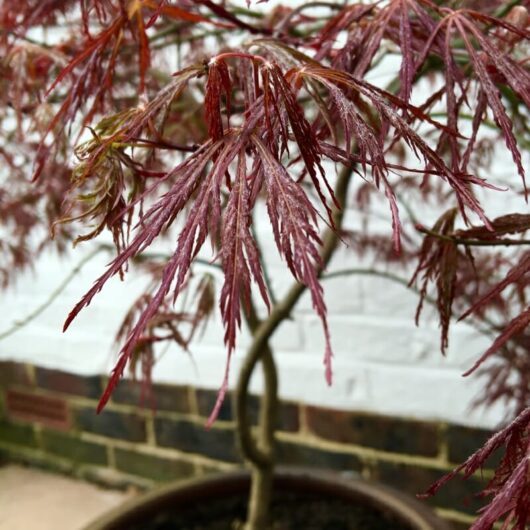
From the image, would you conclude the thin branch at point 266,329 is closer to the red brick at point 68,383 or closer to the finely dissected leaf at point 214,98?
the finely dissected leaf at point 214,98

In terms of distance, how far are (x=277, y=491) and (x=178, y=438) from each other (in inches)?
19.9

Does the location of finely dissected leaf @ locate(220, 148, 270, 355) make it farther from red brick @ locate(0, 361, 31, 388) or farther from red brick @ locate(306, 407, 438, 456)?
red brick @ locate(0, 361, 31, 388)

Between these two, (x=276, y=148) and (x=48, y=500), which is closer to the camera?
(x=276, y=148)

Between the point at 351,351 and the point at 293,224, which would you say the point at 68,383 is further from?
the point at 293,224

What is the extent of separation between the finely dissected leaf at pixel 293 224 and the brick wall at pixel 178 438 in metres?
1.00

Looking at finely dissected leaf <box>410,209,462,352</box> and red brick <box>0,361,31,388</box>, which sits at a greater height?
finely dissected leaf <box>410,209,462,352</box>

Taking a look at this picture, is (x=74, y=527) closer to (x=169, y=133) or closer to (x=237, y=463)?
(x=237, y=463)

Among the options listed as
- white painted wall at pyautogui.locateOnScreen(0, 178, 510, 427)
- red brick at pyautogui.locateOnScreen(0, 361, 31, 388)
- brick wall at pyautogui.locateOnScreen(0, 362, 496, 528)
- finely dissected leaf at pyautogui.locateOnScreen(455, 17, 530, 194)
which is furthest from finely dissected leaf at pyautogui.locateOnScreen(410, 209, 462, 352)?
red brick at pyautogui.locateOnScreen(0, 361, 31, 388)

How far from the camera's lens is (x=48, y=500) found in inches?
63.3

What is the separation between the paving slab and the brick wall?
3 cm

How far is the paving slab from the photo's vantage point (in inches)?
59.5

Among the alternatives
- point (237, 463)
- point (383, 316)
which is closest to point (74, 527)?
point (237, 463)

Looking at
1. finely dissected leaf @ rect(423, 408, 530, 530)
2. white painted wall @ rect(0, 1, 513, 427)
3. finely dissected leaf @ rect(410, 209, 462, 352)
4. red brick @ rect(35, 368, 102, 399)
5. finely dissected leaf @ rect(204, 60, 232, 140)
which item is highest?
finely dissected leaf @ rect(204, 60, 232, 140)

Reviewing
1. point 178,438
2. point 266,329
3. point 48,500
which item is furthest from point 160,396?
point 266,329
